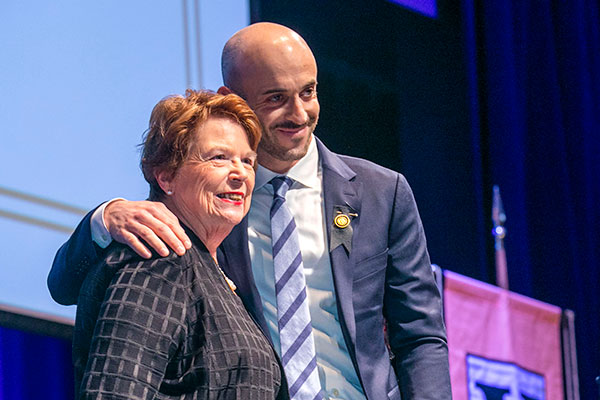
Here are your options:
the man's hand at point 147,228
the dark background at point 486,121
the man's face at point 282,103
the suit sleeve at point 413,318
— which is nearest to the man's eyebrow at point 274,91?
the man's face at point 282,103

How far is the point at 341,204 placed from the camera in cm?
222

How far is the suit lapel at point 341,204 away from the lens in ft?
6.82

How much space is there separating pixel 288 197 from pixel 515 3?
2440 mm

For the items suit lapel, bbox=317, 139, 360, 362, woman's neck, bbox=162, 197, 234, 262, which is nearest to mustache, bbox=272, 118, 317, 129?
suit lapel, bbox=317, 139, 360, 362

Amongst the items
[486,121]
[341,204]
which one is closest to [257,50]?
[341,204]

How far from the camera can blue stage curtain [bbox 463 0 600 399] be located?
163 inches

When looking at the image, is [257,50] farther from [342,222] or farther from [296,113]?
[342,222]

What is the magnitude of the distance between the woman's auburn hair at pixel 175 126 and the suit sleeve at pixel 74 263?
0.15 m

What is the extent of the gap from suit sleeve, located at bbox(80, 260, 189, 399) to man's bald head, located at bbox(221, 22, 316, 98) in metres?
0.72

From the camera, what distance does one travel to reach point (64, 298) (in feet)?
6.54

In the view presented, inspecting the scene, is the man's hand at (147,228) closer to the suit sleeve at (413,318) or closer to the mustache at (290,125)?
the mustache at (290,125)

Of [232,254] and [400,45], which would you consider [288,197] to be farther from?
[400,45]

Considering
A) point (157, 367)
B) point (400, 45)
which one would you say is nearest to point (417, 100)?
point (400, 45)

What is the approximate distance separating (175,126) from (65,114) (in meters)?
0.69
